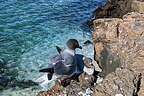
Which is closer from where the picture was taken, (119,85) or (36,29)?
(119,85)

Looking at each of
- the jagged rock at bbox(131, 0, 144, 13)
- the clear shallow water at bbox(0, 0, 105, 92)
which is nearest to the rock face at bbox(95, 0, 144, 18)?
the jagged rock at bbox(131, 0, 144, 13)

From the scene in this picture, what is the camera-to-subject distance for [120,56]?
40.4 feet

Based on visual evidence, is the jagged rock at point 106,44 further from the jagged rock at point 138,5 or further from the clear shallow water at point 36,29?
the jagged rock at point 138,5

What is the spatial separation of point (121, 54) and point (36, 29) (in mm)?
10371

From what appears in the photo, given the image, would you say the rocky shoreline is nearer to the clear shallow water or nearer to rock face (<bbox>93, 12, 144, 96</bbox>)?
rock face (<bbox>93, 12, 144, 96</bbox>)

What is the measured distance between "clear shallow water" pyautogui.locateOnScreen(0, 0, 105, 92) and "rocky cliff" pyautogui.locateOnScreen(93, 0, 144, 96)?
347 centimetres

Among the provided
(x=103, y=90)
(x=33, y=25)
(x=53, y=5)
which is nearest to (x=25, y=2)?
(x=53, y=5)

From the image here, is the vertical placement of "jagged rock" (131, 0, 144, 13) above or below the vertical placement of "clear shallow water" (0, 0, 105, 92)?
above

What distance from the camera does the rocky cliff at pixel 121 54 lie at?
909 cm

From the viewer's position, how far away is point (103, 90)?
907cm

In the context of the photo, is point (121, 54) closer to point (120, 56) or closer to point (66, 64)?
point (120, 56)

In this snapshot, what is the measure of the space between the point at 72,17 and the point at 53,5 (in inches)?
92.0

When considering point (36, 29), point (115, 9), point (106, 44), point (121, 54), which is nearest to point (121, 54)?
point (121, 54)

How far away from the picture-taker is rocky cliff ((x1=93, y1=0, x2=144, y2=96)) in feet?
29.8
